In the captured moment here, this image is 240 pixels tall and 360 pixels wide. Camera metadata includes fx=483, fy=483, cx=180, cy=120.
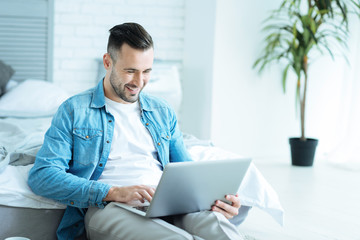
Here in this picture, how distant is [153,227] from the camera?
140 centimetres

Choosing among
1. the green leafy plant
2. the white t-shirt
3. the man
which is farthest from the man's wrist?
the green leafy plant

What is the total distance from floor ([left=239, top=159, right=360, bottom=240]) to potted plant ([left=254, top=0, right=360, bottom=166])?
0.22 m

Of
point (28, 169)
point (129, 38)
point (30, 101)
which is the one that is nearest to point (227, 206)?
point (129, 38)

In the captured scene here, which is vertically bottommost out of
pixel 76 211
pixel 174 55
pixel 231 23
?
pixel 76 211

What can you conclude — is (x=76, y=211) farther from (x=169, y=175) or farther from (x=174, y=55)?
(x=174, y=55)

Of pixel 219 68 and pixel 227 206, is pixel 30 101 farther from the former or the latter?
pixel 227 206

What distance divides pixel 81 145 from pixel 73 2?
2689mm

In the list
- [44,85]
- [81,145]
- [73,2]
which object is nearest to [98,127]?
[81,145]

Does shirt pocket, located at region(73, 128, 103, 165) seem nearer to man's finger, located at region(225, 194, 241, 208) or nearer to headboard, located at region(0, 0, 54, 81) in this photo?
man's finger, located at region(225, 194, 241, 208)

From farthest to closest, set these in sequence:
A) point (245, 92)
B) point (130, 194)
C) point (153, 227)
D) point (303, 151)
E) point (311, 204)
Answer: point (245, 92) → point (303, 151) → point (311, 204) → point (130, 194) → point (153, 227)

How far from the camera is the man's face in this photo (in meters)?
1.66

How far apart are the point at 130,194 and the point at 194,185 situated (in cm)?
21

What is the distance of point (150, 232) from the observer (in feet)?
4.55

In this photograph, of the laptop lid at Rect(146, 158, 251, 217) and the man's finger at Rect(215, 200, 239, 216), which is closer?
the laptop lid at Rect(146, 158, 251, 217)
